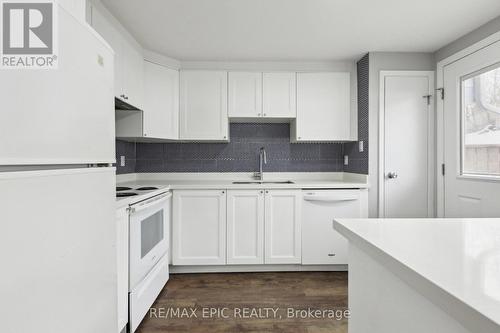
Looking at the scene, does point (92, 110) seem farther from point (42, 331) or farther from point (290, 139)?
point (290, 139)

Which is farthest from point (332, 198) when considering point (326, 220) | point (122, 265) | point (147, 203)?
point (122, 265)

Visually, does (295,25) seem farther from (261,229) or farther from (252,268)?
(252,268)

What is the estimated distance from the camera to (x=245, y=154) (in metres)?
3.28

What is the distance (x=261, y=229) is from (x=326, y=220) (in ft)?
2.19

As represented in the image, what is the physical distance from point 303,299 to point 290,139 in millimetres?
1774

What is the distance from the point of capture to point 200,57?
2850 mm

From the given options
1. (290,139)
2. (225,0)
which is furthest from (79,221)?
(290,139)

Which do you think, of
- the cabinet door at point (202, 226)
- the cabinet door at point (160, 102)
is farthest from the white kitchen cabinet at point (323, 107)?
the cabinet door at point (160, 102)

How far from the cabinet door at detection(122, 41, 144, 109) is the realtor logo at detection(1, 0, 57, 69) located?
1574 mm

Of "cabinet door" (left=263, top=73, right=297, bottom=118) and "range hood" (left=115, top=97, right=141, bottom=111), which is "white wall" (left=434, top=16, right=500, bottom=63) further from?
"range hood" (left=115, top=97, right=141, bottom=111)

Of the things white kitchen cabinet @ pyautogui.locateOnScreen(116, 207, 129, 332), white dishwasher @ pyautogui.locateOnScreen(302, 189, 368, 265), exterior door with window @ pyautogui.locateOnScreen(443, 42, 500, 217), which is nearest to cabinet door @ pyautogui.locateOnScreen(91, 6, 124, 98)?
white kitchen cabinet @ pyautogui.locateOnScreen(116, 207, 129, 332)

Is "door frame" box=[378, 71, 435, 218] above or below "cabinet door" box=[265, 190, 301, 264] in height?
above

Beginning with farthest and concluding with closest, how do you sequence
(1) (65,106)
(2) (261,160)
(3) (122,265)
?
(2) (261,160), (3) (122,265), (1) (65,106)

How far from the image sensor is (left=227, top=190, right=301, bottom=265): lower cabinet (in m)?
2.69
